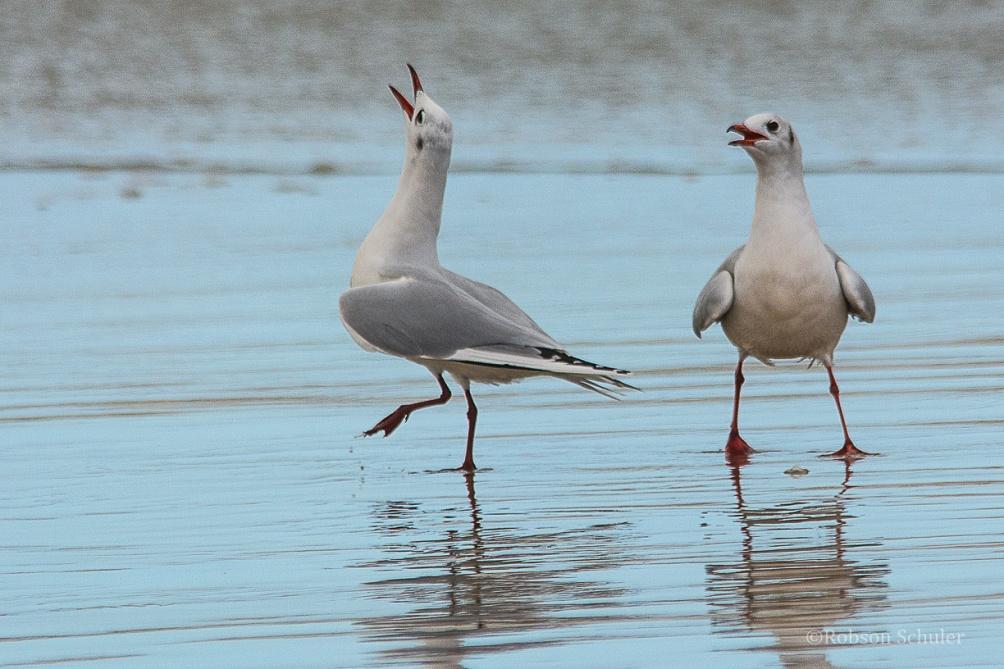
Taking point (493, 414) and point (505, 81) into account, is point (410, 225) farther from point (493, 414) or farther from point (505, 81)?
point (505, 81)

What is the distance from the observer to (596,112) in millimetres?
17297

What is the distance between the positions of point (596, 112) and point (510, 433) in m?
11.4

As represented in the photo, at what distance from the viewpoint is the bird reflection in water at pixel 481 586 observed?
3739mm

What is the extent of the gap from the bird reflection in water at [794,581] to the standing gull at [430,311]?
0.74 meters

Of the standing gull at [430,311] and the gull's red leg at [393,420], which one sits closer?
the standing gull at [430,311]

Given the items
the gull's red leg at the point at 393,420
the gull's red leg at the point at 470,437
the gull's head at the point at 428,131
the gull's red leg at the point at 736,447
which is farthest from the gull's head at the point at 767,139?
the gull's red leg at the point at 393,420

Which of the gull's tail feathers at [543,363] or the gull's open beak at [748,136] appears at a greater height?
the gull's open beak at [748,136]

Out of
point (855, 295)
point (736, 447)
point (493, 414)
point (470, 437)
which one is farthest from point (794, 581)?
point (493, 414)

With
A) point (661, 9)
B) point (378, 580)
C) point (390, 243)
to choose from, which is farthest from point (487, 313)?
point (661, 9)

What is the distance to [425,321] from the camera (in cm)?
575

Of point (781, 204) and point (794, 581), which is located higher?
point (781, 204)

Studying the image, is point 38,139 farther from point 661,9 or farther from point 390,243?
point 390,243

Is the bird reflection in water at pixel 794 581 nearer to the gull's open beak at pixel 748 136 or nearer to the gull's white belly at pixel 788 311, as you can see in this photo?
the gull's white belly at pixel 788 311

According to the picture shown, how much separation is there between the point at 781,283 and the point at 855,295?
0.82ft
